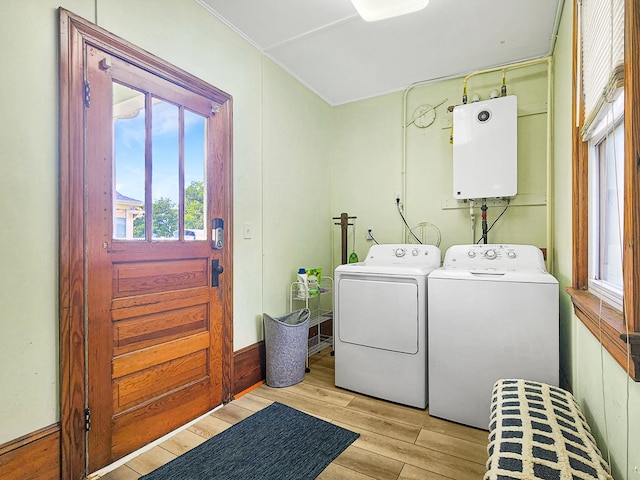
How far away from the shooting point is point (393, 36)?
7.79 feet

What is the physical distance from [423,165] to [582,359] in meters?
2.03

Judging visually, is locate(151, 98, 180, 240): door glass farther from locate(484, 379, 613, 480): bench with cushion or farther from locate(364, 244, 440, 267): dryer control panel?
locate(484, 379, 613, 480): bench with cushion

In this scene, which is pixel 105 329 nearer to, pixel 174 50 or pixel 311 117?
pixel 174 50

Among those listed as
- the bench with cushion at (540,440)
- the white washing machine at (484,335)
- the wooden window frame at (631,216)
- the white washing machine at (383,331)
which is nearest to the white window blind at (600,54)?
the wooden window frame at (631,216)

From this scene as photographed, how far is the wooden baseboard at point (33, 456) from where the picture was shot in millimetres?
1268

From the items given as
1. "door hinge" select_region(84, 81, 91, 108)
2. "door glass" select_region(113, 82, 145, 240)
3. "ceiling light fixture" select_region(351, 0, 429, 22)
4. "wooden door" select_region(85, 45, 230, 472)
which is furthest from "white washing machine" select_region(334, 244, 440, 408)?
"door hinge" select_region(84, 81, 91, 108)

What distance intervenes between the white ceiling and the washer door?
175 cm

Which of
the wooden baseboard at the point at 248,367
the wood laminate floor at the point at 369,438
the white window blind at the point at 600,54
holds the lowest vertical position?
the wood laminate floor at the point at 369,438

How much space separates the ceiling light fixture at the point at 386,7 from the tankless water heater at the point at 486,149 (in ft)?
3.74

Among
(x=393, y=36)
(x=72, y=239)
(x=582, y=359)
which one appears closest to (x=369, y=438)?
(x=582, y=359)

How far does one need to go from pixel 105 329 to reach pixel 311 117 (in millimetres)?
→ 2551

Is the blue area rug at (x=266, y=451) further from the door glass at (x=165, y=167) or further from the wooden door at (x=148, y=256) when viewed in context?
the door glass at (x=165, y=167)

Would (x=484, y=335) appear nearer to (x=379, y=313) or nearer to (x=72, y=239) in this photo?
(x=379, y=313)

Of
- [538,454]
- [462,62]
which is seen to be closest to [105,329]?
[538,454]
